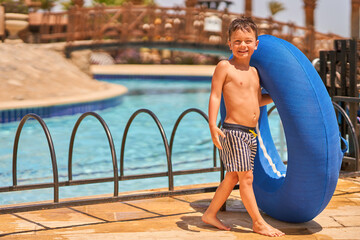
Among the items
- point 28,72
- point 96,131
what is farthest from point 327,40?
point 96,131

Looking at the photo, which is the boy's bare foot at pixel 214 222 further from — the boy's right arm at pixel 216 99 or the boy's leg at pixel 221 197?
the boy's right arm at pixel 216 99

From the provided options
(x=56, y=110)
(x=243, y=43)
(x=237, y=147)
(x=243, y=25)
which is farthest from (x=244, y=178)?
(x=56, y=110)

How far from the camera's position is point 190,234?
4.35 m

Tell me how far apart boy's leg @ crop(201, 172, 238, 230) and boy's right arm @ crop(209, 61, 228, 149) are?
311 mm

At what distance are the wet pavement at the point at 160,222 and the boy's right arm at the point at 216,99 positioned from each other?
755 millimetres

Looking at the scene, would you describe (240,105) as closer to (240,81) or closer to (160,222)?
(240,81)

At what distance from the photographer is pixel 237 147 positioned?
13.9 ft

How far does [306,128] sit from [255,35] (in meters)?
0.76

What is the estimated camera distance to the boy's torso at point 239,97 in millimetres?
4262

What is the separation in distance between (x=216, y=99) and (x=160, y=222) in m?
1.17

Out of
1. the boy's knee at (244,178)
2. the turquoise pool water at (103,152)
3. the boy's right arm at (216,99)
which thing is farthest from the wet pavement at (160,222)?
the turquoise pool water at (103,152)

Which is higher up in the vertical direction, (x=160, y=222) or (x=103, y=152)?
(x=160, y=222)

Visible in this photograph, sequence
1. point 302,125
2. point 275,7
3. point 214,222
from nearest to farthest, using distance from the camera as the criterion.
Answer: point 302,125
point 214,222
point 275,7

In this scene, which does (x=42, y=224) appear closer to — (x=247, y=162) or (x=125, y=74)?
(x=247, y=162)
